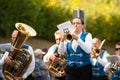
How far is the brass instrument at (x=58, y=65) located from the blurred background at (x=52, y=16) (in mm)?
6374

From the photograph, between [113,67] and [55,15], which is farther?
[55,15]

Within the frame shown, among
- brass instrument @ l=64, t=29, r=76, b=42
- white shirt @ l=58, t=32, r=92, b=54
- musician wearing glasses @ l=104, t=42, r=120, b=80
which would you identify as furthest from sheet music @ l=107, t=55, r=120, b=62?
brass instrument @ l=64, t=29, r=76, b=42

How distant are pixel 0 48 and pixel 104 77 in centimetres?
274

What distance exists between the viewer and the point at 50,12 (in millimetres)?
19625

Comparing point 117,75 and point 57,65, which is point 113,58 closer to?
point 117,75

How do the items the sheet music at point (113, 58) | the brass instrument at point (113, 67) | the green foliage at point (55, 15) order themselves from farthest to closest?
the green foliage at point (55, 15) < the brass instrument at point (113, 67) < the sheet music at point (113, 58)

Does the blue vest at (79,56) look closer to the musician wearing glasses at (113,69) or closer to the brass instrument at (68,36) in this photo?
the brass instrument at (68,36)

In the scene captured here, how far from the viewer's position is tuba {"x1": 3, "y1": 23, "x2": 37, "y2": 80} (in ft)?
30.4

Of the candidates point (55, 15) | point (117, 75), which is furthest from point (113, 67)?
point (55, 15)

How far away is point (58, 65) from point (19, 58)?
147 centimetres

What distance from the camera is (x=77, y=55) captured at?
9.28 metres

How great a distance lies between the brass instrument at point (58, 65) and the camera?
417 inches

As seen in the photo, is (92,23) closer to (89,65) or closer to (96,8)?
(96,8)

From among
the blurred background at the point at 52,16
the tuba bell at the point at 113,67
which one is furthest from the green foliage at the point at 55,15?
the tuba bell at the point at 113,67
